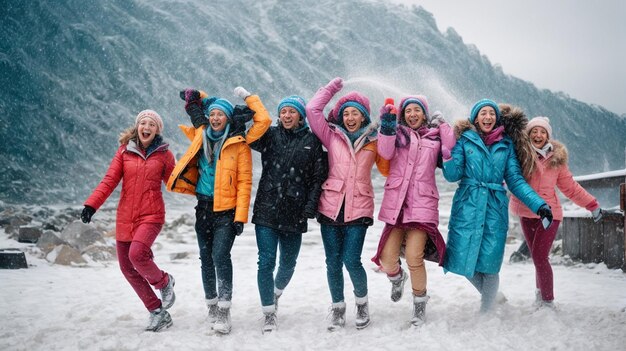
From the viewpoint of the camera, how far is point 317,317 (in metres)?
4.26

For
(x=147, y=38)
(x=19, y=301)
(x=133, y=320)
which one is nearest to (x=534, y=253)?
(x=133, y=320)

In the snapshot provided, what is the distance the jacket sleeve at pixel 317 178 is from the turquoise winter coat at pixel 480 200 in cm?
103

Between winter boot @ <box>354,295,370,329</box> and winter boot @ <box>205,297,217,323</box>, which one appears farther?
winter boot @ <box>205,297,217,323</box>

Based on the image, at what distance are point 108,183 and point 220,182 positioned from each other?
1026 mm

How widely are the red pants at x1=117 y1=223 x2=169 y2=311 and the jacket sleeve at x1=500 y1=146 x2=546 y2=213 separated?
3126 millimetres

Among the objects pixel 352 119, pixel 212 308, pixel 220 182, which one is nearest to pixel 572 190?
pixel 352 119

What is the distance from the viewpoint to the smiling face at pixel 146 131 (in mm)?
4105

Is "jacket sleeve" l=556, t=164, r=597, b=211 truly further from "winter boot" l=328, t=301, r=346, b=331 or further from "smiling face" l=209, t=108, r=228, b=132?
"smiling face" l=209, t=108, r=228, b=132

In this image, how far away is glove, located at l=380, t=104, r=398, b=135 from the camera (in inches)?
147

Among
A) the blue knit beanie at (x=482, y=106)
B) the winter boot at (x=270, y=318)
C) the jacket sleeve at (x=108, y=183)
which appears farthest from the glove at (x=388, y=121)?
the jacket sleeve at (x=108, y=183)

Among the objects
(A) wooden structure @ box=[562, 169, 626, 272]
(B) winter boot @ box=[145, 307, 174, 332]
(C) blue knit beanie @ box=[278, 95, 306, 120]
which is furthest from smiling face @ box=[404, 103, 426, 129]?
(A) wooden structure @ box=[562, 169, 626, 272]

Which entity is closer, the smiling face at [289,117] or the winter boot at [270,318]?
the winter boot at [270,318]

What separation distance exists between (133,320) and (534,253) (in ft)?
12.6

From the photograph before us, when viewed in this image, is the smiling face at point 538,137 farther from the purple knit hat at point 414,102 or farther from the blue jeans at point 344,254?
the blue jeans at point 344,254
